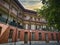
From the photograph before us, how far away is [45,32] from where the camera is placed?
37625 mm

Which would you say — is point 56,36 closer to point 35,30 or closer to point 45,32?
point 45,32

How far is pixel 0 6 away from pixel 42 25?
2192 cm

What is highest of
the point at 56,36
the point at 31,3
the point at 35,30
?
the point at 31,3

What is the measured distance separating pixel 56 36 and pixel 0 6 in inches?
1080

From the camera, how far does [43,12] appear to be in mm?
13609

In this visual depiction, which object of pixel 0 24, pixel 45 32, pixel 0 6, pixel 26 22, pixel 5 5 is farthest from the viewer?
pixel 45 32

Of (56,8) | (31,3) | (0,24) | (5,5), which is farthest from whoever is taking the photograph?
(31,3)

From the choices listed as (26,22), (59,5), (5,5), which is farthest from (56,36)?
(59,5)

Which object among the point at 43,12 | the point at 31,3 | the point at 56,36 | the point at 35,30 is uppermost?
the point at 31,3

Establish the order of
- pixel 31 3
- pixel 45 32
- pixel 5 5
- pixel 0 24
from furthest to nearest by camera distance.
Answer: pixel 31 3 → pixel 45 32 → pixel 5 5 → pixel 0 24

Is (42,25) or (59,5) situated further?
(42,25)

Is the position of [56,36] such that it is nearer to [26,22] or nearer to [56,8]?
[26,22]

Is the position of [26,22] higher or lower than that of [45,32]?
higher

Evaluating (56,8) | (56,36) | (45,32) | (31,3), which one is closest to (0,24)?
(56,8)
